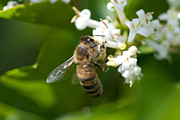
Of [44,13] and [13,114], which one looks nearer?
[44,13]

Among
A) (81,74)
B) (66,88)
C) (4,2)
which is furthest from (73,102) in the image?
(4,2)

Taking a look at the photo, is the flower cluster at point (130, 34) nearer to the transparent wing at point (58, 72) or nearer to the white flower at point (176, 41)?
the white flower at point (176, 41)

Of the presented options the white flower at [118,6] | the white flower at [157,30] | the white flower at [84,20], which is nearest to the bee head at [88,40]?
the white flower at [84,20]

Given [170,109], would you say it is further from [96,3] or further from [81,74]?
[96,3]

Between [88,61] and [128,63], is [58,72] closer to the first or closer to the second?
[88,61]

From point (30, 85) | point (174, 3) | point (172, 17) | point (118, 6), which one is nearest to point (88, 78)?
point (118, 6)

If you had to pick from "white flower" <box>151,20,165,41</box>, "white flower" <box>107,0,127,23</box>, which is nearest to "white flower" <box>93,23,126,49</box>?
"white flower" <box>107,0,127,23</box>
